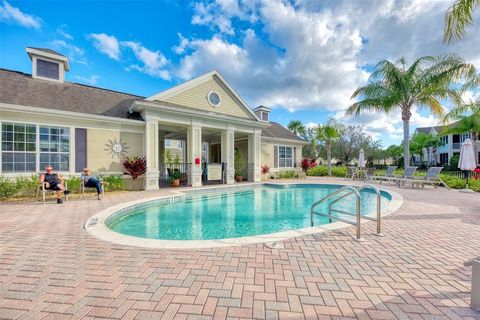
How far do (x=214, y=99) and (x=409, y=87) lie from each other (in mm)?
13592

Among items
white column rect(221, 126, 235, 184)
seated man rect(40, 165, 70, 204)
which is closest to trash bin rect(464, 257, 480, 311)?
seated man rect(40, 165, 70, 204)

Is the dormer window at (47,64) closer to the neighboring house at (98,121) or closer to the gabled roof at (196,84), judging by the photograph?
the neighboring house at (98,121)

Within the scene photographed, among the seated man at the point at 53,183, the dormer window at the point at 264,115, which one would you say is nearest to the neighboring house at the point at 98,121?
the seated man at the point at 53,183

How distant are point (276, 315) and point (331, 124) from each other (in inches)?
949

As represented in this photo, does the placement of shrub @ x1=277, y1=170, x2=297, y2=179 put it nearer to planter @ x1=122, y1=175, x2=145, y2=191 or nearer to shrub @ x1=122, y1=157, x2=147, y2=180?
planter @ x1=122, y1=175, x2=145, y2=191

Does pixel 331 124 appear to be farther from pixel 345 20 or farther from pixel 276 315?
A: pixel 276 315

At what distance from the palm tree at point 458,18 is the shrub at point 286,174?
13791mm

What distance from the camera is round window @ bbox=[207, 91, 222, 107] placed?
1447cm

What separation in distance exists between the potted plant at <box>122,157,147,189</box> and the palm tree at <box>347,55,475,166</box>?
1614 centimetres

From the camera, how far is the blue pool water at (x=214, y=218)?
5684 mm

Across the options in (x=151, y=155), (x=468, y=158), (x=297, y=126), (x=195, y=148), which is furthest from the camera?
(x=297, y=126)

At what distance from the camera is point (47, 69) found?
462 inches

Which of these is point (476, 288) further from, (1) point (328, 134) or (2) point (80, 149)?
(1) point (328, 134)

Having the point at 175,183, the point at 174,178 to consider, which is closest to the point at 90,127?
the point at 174,178
